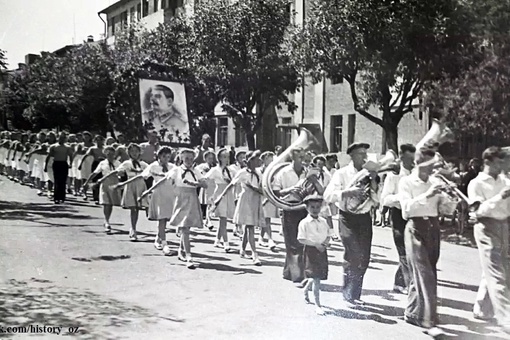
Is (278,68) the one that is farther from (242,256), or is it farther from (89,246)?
(89,246)

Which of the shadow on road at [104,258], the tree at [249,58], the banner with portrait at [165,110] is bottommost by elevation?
the shadow on road at [104,258]

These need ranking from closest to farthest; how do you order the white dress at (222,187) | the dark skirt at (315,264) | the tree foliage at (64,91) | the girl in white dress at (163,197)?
the dark skirt at (315,264) < the tree foliage at (64,91) < the girl in white dress at (163,197) < the white dress at (222,187)

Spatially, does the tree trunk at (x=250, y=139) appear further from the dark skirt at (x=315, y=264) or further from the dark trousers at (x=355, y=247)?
the dark skirt at (x=315, y=264)

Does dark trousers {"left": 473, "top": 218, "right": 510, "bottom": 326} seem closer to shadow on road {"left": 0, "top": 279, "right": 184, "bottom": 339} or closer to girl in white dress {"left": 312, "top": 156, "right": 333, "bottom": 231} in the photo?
girl in white dress {"left": 312, "top": 156, "right": 333, "bottom": 231}

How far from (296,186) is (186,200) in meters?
1.62

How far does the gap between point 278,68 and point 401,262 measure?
6950 mm

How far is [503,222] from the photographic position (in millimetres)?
4938

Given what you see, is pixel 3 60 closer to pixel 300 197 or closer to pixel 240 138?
pixel 300 197

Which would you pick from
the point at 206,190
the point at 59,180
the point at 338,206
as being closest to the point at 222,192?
the point at 206,190

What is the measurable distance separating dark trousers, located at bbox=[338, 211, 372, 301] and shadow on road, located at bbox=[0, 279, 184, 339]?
1705 mm

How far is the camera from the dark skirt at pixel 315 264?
17.3ft

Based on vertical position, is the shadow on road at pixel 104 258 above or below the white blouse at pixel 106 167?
below

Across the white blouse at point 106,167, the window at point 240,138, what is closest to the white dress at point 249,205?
the white blouse at point 106,167

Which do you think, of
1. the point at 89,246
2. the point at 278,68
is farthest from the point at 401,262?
the point at 278,68
